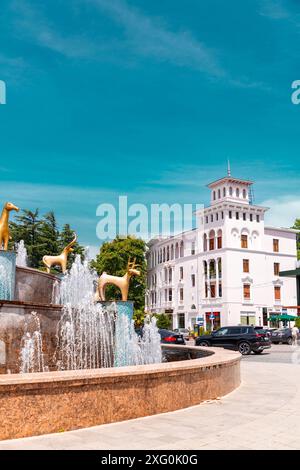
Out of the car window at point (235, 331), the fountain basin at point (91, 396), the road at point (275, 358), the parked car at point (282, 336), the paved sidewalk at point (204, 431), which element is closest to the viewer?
the paved sidewalk at point (204, 431)

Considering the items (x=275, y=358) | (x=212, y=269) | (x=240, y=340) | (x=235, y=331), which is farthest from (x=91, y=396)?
(x=212, y=269)

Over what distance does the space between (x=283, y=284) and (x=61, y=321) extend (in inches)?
2191

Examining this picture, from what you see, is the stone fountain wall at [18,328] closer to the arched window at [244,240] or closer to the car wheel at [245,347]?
the car wheel at [245,347]

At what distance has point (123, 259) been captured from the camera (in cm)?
5766

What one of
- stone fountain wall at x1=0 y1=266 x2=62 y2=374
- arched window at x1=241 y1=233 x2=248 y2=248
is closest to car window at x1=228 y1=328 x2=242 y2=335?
stone fountain wall at x1=0 y1=266 x2=62 y2=374

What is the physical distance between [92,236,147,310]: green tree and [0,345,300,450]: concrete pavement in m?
46.2

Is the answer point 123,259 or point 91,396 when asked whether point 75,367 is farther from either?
point 123,259

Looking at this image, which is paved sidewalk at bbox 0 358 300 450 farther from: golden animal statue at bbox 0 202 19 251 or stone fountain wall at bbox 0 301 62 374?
golden animal statue at bbox 0 202 19 251

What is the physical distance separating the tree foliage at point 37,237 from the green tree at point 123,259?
116 inches

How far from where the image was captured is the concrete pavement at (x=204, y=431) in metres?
5.87

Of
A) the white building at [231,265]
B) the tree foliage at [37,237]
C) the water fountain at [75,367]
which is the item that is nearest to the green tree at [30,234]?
the tree foliage at [37,237]
